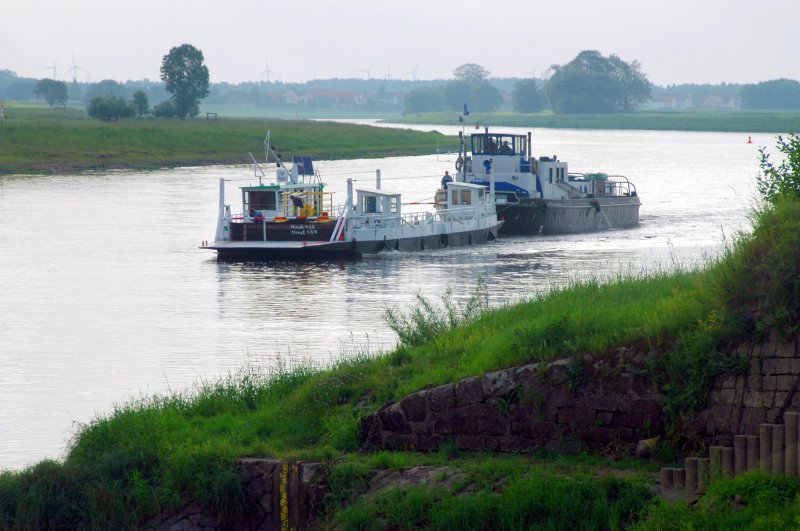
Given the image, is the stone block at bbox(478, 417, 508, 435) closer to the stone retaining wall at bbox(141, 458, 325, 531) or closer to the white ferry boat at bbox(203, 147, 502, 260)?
the stone retaining wall at bbox(141, 458, 325, 531)

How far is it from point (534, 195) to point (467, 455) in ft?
141

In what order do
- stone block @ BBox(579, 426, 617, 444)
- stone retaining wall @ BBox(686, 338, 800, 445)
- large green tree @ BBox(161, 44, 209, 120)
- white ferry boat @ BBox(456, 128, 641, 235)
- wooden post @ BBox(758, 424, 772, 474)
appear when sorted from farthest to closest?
large green tree @ BBox(161, 44, 209, 120) < white ferry boat @ BBox(456, 128, 641, 235) < stone block @ BBox(579, 426, 617, 444) < stone retaining wall @ BBox(686, 338, 800, 445) < wooden post @ BBox(758, 424, 772, 474)

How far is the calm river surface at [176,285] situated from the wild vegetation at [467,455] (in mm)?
2822

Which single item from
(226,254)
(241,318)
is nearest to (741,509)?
(241,318)

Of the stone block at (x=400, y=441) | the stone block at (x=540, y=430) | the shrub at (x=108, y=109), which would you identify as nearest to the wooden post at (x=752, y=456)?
the stone block at (x=540, y=430)

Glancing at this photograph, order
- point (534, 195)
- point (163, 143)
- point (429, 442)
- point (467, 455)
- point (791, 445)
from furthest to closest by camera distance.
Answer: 1. point (163, 143)
2. point (534, 195)
3. point (429, 442)
4. point (467, 455)
5. point (791, 445)

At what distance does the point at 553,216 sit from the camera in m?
53.1

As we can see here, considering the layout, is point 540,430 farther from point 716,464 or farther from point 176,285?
point 176,285

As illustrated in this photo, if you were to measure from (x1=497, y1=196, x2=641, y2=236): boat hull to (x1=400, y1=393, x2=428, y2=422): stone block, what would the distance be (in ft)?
132

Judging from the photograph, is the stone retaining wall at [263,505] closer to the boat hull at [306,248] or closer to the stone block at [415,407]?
the stone block at [415,407]

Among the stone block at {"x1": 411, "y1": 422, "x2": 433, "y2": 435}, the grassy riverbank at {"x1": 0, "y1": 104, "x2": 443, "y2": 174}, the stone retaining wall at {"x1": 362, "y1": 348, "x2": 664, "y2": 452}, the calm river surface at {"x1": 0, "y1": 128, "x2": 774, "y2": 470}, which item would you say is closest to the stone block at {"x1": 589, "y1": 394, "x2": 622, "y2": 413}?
the stone retaining wall at {"x1": 362, "y1": 348, "x2": 664, "y2": 452}

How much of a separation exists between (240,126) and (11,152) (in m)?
39.4

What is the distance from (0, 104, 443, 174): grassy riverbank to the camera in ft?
278

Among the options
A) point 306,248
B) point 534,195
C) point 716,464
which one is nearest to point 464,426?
point 716,464
